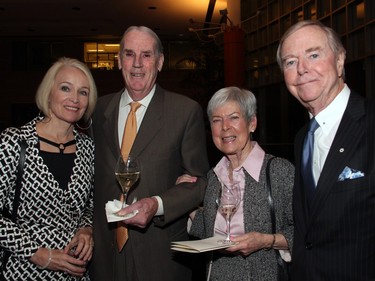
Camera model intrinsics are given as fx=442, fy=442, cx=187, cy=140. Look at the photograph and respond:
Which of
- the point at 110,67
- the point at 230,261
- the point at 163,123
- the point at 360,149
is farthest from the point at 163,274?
the point at 110,67

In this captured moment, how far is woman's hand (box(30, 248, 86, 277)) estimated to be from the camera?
89.1 inches

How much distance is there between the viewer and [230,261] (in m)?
2.25

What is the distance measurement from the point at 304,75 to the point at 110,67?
63.0ft

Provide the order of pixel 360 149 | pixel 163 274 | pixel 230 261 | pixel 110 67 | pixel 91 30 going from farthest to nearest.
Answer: pixel 110 67 → pixel 91 30 → pixel 163 274 → pixel 230 261 → pixel 360 149

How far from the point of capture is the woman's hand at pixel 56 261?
2.26 m

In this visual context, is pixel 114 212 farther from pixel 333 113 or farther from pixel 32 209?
pixel 333 113

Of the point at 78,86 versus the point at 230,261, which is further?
the point at 78,86

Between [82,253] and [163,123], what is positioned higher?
[163,123]

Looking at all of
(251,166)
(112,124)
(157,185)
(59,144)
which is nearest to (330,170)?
(251,166)

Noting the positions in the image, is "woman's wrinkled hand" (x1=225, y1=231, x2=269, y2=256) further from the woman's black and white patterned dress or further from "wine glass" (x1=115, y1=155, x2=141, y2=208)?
the woman's black and white patterned dress

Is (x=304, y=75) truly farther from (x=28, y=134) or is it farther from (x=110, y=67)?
(x=110, y=67)

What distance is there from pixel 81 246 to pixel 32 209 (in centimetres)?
33

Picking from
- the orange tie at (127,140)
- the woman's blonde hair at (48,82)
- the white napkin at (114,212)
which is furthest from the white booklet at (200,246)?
the woman's blonde hair at (48,82)

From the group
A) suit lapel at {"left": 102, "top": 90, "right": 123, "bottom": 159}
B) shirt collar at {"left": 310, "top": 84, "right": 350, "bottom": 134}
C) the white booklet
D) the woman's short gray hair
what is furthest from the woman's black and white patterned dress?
shirt collar at {"left": 310, "top": 84, "right": 350, "bottom": 134}
